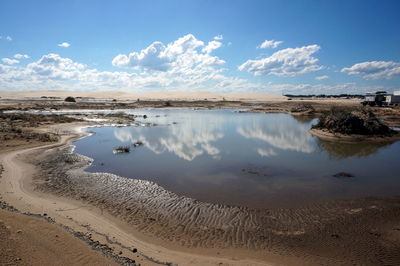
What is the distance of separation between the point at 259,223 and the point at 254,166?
21.6 ft

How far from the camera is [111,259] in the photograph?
6035mm

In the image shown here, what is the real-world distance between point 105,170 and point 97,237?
691 centimetres

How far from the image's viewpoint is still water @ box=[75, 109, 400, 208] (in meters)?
10.9

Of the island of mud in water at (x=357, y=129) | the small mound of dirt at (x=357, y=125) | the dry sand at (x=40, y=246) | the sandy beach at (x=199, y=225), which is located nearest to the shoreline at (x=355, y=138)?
the island of mud in water at (x=357, y=129)

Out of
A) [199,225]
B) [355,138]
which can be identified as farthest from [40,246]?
[355,138]

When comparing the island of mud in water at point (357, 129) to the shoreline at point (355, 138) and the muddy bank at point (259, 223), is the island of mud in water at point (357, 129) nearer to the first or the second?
the shoreline at point (355, 138)

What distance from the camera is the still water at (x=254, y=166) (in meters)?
10.9

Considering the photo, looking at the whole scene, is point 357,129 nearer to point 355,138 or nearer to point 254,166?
point 355,138

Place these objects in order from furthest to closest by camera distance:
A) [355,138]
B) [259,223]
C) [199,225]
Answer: [355,138] < [259,223] < [199,225]

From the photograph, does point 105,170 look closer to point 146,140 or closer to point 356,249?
point 146,140

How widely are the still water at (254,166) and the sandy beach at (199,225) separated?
968mm

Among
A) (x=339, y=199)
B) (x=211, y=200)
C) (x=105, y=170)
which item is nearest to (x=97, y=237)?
(x=211, y=200)

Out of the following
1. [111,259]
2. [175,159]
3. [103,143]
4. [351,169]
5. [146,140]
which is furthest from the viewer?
[146,140]

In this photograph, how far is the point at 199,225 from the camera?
811cm
